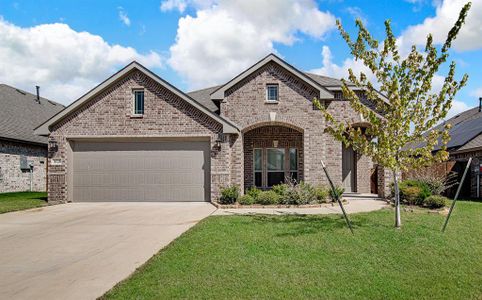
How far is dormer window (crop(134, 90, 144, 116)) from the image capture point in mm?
15225

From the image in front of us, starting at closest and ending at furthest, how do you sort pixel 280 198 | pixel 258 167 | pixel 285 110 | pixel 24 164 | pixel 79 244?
pixel 79 244 < pixel 280 198 < pixel 285 110 < pixel 258 167 < pixel 24 164

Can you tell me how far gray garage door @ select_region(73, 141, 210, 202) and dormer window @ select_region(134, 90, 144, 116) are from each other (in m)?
1.42

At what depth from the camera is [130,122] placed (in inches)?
592

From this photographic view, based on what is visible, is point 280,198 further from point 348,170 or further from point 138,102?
point 138,102

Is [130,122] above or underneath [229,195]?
above

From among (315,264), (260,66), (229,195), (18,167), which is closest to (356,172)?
(260,66)

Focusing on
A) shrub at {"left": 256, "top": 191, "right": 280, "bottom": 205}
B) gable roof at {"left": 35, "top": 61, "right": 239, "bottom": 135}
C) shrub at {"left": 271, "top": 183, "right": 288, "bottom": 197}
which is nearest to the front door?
shrub at {"left": 271, "top": 183, "right": 288, "bottom": 197}

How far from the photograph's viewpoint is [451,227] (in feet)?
29.5

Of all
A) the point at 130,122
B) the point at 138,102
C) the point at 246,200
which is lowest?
the point at 246,200

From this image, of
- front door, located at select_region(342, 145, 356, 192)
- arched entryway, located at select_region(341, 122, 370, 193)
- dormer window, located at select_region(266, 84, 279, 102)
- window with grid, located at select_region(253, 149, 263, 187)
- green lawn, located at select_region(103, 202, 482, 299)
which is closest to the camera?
green lawn, located at select_region(103, 202, 482, 299)

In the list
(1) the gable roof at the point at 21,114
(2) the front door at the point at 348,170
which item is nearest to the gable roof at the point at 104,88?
(1) the gable roof at the point at 21,114

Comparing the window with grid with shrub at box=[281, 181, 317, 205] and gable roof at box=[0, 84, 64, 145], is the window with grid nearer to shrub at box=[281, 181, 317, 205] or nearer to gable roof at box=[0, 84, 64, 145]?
shrub at box=[281, 181, 317, 205]

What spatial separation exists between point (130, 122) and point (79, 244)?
802cm

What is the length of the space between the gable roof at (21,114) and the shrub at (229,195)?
12.2 meters
